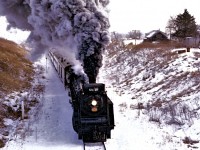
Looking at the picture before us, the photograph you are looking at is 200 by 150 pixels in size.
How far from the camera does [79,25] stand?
14789mm

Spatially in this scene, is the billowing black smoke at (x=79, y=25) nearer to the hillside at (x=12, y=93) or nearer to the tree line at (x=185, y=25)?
the hillside at (x=12, y=93)

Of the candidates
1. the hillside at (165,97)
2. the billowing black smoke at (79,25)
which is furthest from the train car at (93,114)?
the hillside at (165,97)

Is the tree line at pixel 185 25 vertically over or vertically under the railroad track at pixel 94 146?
over

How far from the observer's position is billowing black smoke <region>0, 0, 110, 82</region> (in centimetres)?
1444

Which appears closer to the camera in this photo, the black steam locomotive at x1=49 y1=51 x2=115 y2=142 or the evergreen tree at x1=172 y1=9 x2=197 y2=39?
the black steam locomotive at x1=49 y1=51 x2=115 y2=142

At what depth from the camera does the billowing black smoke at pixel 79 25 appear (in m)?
14.4

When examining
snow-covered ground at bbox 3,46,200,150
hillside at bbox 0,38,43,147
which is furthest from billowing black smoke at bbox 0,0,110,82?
hillside at bbox 0,38,43,147

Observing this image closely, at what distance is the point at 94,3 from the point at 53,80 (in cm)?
1677

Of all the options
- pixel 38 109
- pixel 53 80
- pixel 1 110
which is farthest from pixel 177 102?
pixel 53 80

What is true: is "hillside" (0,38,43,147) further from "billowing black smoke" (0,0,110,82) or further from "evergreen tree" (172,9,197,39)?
"evergreen tree" (172,9,197,39)

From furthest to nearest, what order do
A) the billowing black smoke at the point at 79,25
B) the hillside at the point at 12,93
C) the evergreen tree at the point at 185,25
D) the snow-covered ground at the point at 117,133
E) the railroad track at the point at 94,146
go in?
the evergreen tree at the point at 185,25 → the hillside at the point at 12,93 → the billowing black smoke at the point at 79,25 → the snow-covered ground at the point at 117,133 → the railroad track at the point at 94,146

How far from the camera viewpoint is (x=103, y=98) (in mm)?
13859

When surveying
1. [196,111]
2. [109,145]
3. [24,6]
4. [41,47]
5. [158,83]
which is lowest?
[109,145]

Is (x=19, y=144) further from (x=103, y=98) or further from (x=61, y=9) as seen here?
(x=61, y=9)
